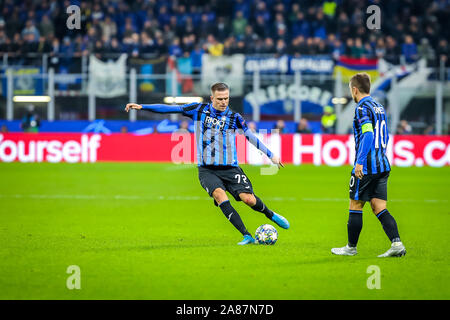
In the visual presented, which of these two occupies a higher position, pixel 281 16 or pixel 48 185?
pixel 281 16

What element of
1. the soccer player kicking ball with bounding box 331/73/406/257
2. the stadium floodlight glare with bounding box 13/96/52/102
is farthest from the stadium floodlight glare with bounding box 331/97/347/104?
the soccer player kicking ball with bounding box 331/73/406/257

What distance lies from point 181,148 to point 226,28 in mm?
6827

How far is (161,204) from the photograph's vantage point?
13578mm

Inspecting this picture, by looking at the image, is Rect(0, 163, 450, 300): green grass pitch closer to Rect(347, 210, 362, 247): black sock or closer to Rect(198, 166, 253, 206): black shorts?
Rect(347, 210, 362, 247): black sock

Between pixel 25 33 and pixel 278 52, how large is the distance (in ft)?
32.0

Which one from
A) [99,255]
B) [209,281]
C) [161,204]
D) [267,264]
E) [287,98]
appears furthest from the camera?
[287,98]

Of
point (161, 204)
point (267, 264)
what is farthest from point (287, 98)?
point (267, 264)

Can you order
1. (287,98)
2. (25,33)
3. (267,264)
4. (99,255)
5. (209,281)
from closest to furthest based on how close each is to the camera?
(209,281) → (267,264) → (99,255) → (287,98) → (25,33)

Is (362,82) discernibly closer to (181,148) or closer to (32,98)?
(181,148)

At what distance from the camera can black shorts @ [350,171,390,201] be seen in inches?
295

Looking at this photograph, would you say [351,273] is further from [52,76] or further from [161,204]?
[52,76]

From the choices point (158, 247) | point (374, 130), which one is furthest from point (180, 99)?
point (374, 130)

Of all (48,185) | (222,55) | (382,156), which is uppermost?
(222,55)

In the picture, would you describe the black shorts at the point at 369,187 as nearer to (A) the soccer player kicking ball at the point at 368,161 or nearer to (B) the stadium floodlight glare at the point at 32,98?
(A) the soccer player kicking ball at the point at 368,161
